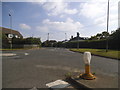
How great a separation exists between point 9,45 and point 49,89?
127 feet

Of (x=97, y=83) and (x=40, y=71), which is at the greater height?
(x=97, y=83)

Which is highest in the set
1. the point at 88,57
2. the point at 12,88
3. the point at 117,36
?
the point at 117,36

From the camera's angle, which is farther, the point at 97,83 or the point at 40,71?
the point at 40,71

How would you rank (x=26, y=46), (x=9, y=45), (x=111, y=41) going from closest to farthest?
(x=111, y=41), (x=9, y=45), (x=26, y=46)

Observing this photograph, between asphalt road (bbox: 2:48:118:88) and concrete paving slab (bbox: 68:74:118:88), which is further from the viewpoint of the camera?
asphalt road (bbox: 2:48:118:88)

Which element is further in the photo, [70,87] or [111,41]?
[111,41]

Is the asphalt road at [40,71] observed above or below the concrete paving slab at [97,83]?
below

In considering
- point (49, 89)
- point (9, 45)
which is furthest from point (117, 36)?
point (9, 45)

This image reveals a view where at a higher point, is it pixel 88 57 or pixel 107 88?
pixel 88 57

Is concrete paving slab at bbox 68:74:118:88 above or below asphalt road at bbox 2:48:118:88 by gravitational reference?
above

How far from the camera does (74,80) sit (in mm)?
3715

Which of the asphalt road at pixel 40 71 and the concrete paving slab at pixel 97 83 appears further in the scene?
the asphalt road at pixel 40 71

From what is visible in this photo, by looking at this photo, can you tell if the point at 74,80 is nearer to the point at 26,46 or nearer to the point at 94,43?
the point at 94,43

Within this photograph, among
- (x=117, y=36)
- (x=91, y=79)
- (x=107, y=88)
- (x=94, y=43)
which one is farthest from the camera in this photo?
(x=94, y=43)
